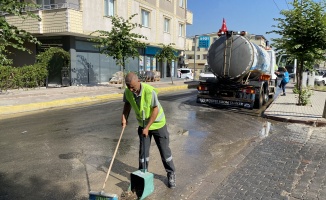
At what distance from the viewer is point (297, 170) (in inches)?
200

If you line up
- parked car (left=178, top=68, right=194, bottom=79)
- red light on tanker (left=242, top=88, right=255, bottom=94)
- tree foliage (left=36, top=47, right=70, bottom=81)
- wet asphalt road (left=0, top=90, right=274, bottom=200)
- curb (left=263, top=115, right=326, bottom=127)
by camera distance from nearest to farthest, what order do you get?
wet asphalt road (left=0, top=90, right=274, bottom=200) → curb (left=263, top=115, right=326, bottom=127) → red light on tanker (left=242, top=88, right=255, bottom=94) → tree foliage (left=36, top=47, right=70, bottom=81) → parked car (left=178, top=68, right=194, bottom=79)

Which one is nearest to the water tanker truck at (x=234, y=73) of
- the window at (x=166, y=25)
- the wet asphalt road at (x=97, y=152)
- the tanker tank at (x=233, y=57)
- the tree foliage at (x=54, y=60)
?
the tanker tank at (x=233, y=57)

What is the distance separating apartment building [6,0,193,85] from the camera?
1784 centimetres

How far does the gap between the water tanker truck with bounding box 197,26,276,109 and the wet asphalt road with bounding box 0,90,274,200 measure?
144 centimetres

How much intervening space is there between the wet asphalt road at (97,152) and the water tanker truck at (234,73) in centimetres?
144

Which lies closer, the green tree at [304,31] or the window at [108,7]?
the green tree at [304,31]

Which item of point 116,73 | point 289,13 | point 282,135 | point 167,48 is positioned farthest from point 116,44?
point 282,135

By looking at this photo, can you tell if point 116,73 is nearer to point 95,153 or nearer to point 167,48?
point 167,48

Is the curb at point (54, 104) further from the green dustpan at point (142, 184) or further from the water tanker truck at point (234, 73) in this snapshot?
the green dustpan at point (142, 184)

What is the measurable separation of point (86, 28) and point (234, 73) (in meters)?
11.7

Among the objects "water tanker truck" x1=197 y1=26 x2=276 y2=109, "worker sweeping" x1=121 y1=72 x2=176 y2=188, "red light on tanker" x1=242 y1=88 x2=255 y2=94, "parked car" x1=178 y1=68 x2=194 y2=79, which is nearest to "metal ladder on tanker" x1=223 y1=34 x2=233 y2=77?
"water tanker truck" x1=197 y1=26 x2=276 y2=109

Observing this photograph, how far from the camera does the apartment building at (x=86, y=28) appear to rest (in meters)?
17.8

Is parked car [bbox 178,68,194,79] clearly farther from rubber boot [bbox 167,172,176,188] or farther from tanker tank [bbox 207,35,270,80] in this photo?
rubber boot [bbox 167,172,176,188]

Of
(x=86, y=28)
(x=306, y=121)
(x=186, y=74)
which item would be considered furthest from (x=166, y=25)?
(x=306, y=121)
